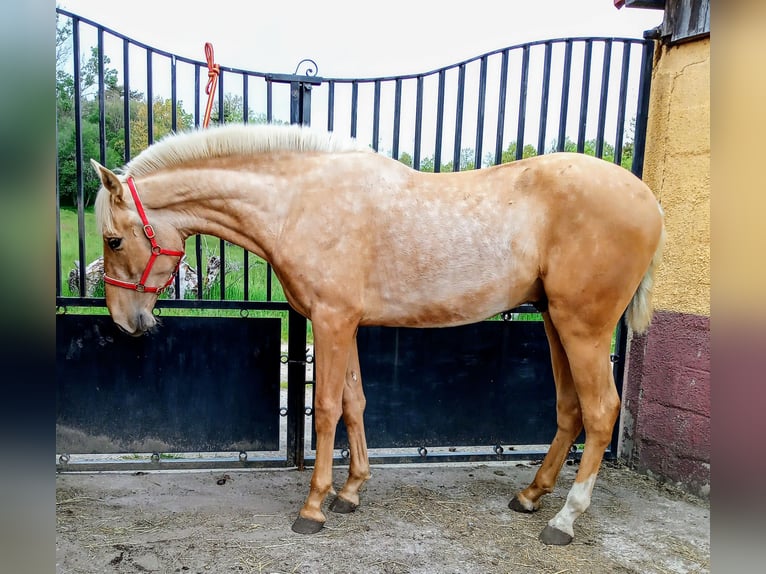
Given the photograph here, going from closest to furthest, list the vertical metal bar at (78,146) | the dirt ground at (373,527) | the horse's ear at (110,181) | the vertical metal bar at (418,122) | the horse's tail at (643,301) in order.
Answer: the dirt ground at (373,527)
the horse's ear at (110,181)
the horse's tail at (643,301)
the vertical metal bar at (78,146)
the vertical metal bar at (418,122)

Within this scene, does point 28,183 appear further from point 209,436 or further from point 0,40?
point 209,436

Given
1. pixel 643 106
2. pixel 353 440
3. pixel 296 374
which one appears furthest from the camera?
pixel 643 106

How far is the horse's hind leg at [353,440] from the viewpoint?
314 centimetres

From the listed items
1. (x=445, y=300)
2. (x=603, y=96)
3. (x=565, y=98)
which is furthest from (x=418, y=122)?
(x=445, y=300)

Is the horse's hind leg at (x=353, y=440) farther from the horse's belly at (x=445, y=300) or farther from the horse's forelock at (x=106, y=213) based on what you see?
the horse's forelock at (x=106, y=213)

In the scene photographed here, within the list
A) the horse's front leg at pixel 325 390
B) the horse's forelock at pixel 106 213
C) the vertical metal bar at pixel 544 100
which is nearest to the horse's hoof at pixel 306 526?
the horse's front leg at pixel 325 390

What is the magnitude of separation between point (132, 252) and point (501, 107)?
2661 mm

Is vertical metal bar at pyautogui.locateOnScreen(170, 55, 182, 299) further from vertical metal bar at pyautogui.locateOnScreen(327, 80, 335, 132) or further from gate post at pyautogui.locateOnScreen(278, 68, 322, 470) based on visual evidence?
vertical metal bar at pyautogui.locateOnScreen(327, 80, 335, 132)

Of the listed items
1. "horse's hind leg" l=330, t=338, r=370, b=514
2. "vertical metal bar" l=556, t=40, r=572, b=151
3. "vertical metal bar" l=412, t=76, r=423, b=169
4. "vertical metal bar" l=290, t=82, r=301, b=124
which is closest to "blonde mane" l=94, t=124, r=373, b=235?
"vertical metal bar" l=290, t=82, r=301, b=124

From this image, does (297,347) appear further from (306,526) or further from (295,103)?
(295,103)

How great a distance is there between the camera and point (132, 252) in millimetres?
2857

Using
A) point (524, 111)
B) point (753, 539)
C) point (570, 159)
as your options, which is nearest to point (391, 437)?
point (570, 159)

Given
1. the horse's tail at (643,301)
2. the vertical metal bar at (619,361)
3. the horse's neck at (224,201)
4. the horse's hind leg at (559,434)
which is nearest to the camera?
the horse's neck at (224,201)

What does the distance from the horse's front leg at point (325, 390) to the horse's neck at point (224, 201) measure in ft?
1.92
